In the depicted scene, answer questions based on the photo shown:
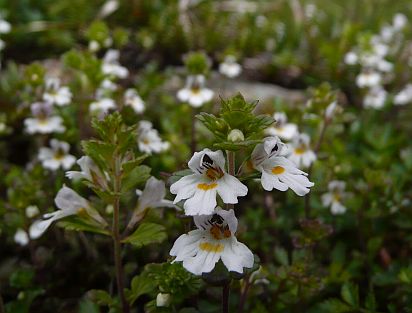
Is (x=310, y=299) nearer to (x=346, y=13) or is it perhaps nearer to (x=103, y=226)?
(x=103, y=226)

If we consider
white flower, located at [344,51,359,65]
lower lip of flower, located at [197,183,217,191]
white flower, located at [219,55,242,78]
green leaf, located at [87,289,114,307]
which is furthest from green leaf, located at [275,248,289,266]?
white flower, located at [344,51,359,65]

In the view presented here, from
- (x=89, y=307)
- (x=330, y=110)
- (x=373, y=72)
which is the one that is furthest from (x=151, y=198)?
(x=373, y=72)

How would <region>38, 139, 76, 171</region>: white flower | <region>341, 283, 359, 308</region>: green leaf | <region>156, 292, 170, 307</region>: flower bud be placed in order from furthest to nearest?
<region>38, 139, 76, 171</region>: white flower < <region>341, 283, 359, 308</region>: green leaf < <region>156, 292, 170, 307</region>: flower bud

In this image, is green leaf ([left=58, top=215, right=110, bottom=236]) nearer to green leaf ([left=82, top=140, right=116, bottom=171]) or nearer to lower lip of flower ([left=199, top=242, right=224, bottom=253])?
green leaf ([left=82, top=140, right=116, bottom=171])

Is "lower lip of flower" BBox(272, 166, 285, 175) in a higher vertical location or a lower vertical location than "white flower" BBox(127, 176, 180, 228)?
higher

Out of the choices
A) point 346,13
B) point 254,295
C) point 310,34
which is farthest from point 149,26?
point 254,295

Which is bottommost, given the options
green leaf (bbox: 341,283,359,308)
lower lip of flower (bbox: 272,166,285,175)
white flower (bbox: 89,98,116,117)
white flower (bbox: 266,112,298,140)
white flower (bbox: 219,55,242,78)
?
green leaf (bbox: 341,283,359,308)

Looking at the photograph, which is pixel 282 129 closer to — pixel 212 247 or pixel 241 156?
pixel 241 156
